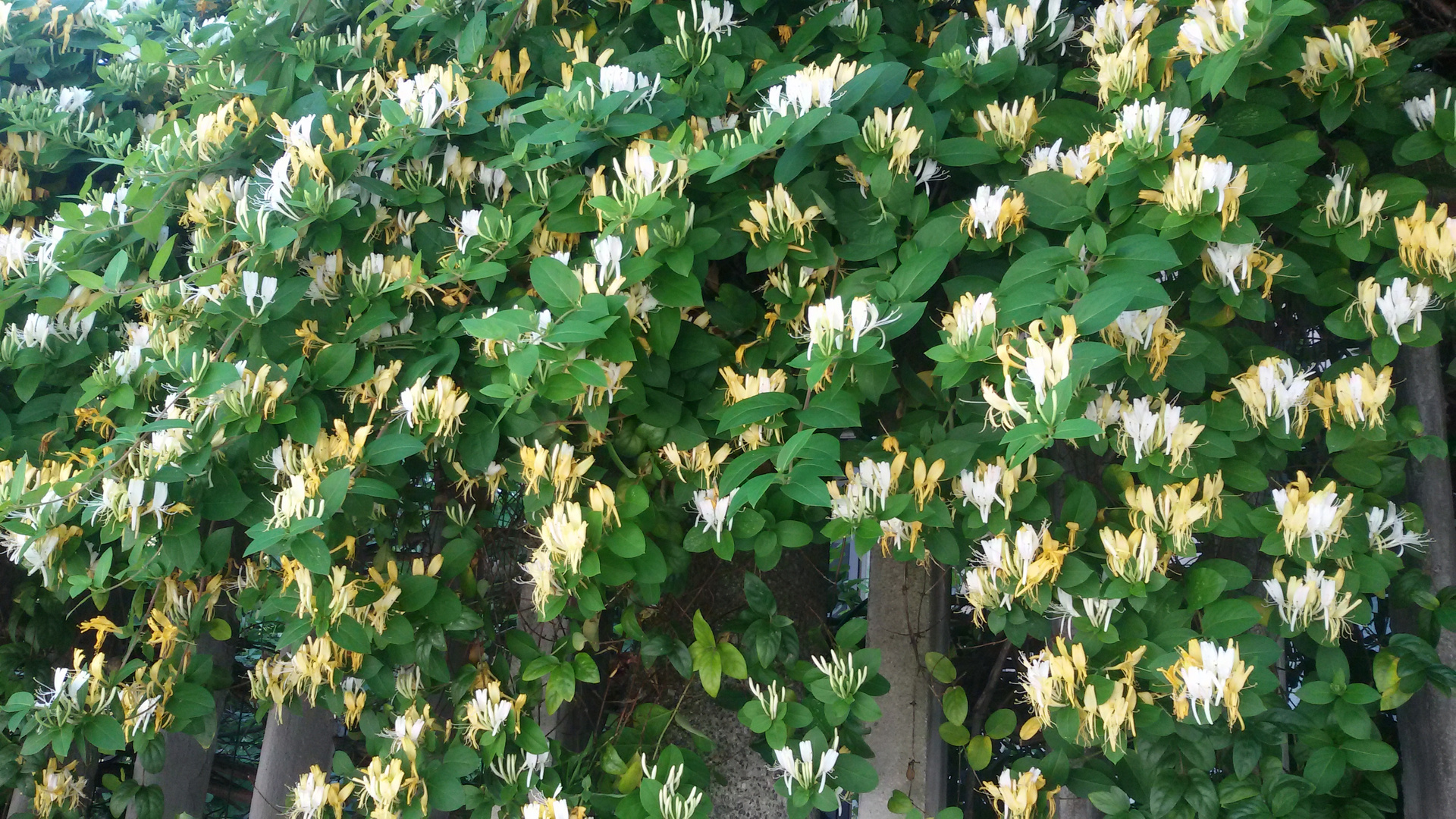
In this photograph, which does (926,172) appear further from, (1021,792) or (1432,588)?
(1432,588)

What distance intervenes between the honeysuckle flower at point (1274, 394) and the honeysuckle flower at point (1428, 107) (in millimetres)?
436

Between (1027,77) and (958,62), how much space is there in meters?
A: 0.13

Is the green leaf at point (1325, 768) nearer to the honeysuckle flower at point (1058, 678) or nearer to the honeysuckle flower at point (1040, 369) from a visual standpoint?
the honeysuckle flower at point (1058, 678)

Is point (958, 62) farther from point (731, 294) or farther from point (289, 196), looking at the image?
point (289, 196)

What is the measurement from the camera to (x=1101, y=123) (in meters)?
1.46

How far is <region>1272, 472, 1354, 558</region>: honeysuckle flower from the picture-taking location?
1221 millimetres

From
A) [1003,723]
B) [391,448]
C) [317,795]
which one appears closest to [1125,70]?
[1003,723]

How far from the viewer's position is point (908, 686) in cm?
171

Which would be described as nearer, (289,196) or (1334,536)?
(1334,536)

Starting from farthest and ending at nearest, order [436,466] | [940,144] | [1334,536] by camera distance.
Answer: [436,466], [940,144], [1334,536]

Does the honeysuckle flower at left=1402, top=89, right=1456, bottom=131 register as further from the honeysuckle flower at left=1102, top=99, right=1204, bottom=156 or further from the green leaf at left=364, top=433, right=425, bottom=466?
the green leaf at left=364, top=433, right=425, bottom=466

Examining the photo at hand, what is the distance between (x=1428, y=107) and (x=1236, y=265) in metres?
0.45

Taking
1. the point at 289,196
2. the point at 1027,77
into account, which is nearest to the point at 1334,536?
the point at 1027,77

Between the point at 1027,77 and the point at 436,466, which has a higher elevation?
the point at 1027,77
